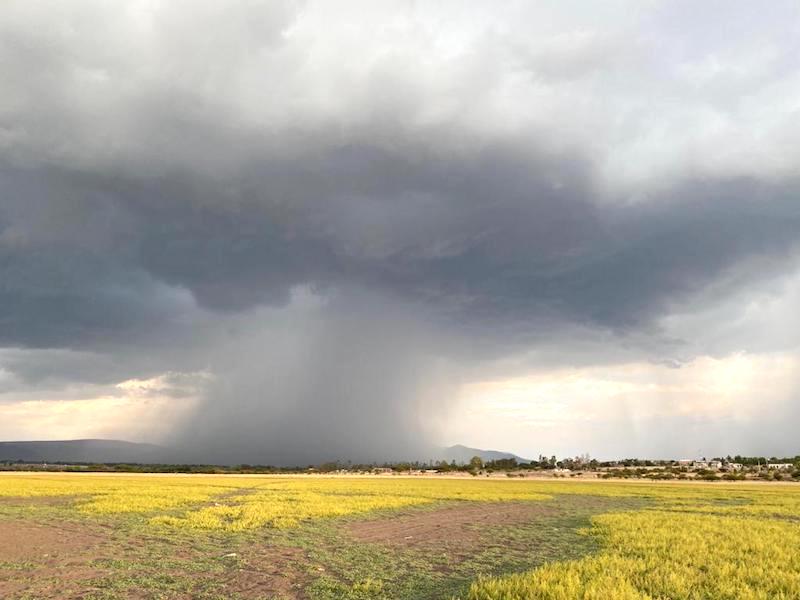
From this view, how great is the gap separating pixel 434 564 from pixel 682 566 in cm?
836

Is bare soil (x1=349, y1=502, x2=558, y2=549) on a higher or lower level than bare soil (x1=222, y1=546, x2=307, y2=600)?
lower

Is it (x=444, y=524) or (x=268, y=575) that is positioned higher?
(x=268, y=575)

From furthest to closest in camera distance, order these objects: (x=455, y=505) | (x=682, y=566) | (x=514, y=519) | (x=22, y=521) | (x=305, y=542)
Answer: (x=455, y=505) → (x=514, y=519) → (x=22, y=521) → (x=305, y=542) → (x=682, y=566)

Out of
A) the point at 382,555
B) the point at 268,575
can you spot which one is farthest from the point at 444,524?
the point at 268,575

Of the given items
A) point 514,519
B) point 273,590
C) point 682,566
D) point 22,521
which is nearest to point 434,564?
point 273,590

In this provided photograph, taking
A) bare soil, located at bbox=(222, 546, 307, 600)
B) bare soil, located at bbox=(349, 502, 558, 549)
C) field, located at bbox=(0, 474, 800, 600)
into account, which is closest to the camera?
field, located at bbox=(0, 474, 800, 600)

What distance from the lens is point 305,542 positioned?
2444cm

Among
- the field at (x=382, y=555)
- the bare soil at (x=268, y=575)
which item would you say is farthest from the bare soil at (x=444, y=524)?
the bare soil at (x=268, y=575)

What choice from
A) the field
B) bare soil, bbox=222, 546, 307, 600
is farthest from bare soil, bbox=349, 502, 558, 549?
bare soil, bbox=222, 546, 307, 600

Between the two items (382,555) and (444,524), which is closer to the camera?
(382,555)

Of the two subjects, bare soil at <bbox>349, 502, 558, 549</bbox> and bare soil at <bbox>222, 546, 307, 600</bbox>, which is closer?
bare soil at <bbox>222, 546, 307, 600</bbox>

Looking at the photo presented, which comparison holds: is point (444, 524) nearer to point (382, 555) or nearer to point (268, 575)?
point (382, 555)

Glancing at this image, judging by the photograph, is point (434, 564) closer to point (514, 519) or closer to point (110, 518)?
point (514, 519)

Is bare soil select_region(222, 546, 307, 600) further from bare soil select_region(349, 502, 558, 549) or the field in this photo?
bare soil select_region(349, 502, 558, 549)
